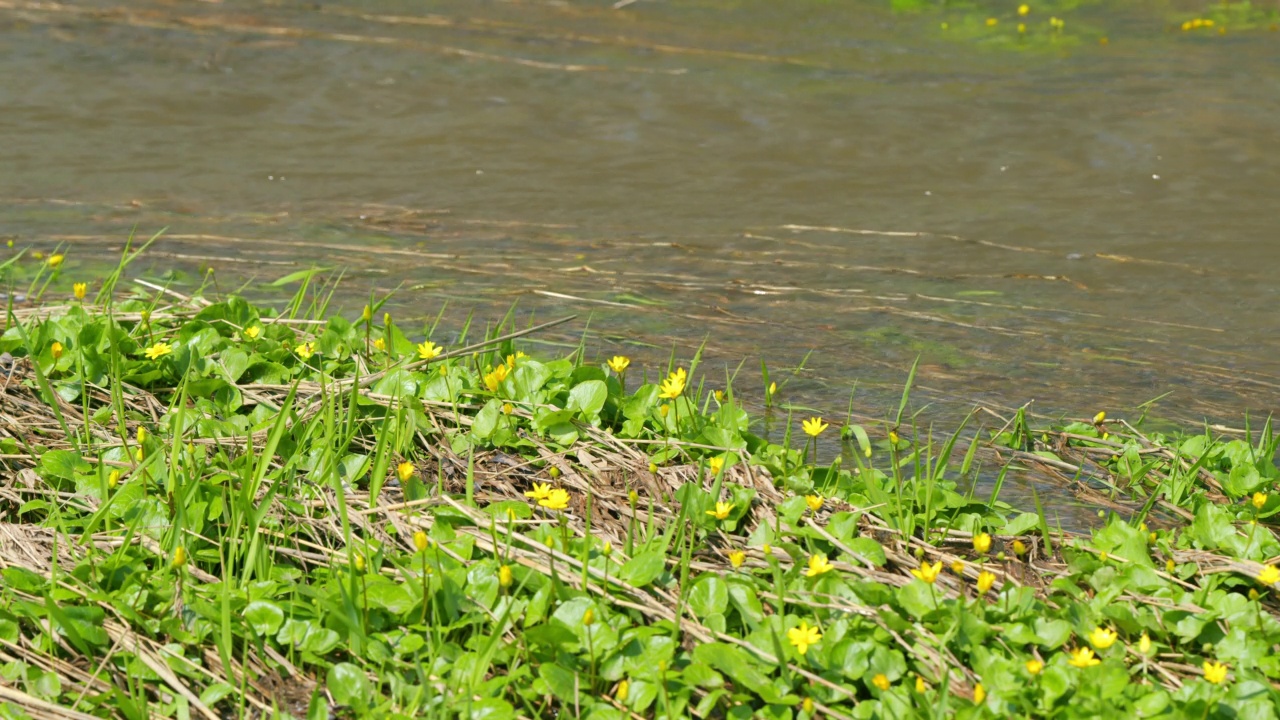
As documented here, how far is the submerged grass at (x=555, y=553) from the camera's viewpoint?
7.40 ft

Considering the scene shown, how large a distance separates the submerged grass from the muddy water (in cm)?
63

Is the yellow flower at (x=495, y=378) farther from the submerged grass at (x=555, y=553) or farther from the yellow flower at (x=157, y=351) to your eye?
the yellow flower at (x=157, y=351)

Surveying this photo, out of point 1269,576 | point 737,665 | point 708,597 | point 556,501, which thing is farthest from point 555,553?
point 1269,576

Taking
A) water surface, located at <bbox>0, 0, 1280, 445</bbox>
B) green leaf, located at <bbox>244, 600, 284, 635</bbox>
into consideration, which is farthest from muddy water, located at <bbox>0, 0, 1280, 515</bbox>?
green leaf, located at <bbox>244, 600, 284, 635</bbox>

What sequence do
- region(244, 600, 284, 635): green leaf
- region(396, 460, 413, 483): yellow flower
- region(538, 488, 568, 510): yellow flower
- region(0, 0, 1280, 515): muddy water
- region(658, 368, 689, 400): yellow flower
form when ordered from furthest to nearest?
region(0, 0, 1280, 515): muddy water < region(658, 368, 689, 400): yellow flower < region(396, 460, 413, 483): yellow flower < region(538, 488, 568, 510): yellow flower < region(244, 600, 284, 635): green leaf

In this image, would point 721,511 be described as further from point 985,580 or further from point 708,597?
point 985,580

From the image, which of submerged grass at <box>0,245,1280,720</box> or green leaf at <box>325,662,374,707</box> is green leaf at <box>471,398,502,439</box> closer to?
submerged grass at <box>0,245,1280,720</box>

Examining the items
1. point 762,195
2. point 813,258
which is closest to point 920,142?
point 762,195

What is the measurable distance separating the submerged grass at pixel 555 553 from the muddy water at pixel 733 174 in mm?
629

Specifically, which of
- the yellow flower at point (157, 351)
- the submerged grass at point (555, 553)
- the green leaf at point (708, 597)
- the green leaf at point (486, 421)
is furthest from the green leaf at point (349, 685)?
the yellow flower at point (157, 351)

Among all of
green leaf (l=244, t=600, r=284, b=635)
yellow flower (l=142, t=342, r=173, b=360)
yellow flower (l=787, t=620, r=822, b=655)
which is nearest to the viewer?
yellow flower (l=787, t=620, r=822, b=655)

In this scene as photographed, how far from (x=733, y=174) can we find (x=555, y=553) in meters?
3.69

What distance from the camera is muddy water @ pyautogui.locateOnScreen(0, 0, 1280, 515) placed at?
4074mm

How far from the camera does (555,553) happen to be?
8.38 feet
